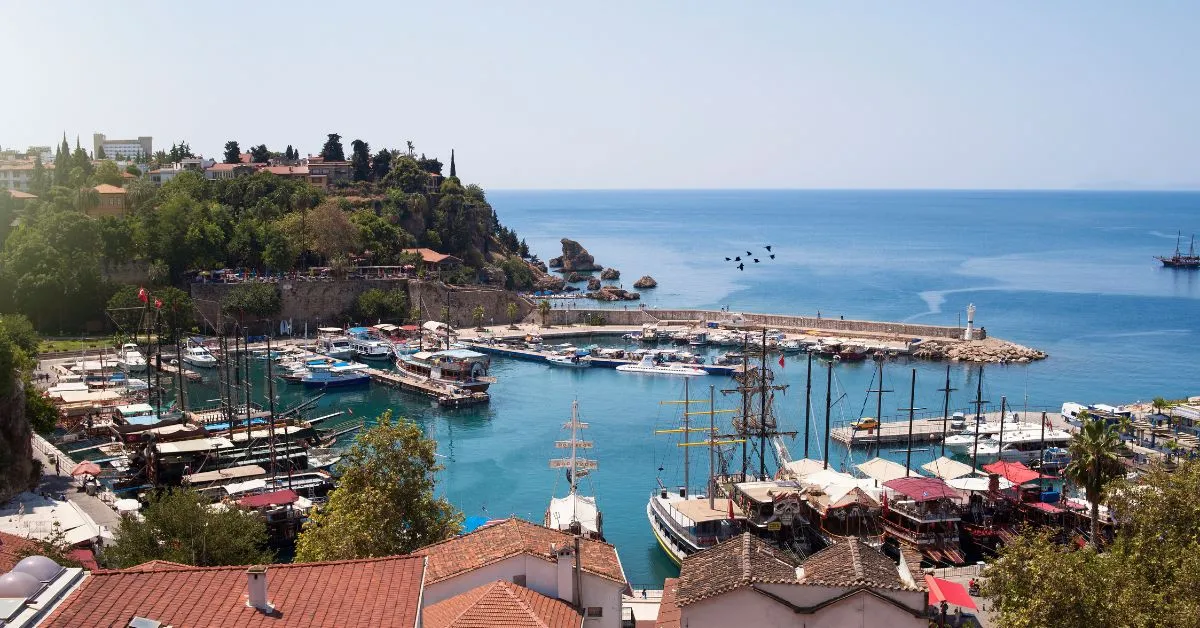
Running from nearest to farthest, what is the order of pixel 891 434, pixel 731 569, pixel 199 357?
pixel 731 569
pixel 891 434
pixel 199 357

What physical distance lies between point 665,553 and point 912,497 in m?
7.63

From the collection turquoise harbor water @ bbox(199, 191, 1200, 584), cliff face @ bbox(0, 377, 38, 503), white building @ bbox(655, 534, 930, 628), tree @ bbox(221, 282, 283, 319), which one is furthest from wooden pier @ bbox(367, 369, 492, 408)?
white building @ bbox(655, 534, 930, 628)

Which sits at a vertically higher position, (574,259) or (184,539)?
(184,539)

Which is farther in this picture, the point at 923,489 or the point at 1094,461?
the point at 923,489

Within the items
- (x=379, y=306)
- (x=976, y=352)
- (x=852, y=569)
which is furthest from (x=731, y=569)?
(x=379, y=306)

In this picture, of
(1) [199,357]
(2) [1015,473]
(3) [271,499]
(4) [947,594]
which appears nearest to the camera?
(4) [947,594]

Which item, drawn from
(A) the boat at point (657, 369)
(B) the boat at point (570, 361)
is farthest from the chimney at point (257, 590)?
(B) the boat at point (570, 361)

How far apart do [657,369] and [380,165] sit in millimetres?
47734

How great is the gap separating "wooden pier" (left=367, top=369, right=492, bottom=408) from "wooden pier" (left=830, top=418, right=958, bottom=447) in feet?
61.0

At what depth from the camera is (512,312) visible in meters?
78.6

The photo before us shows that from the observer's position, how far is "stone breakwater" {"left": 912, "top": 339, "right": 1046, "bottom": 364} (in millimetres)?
68031

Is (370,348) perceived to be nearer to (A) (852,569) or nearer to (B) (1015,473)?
(B) (1015,473)

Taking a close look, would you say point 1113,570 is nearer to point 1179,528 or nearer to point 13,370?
point 1179,528

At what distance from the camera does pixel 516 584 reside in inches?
656
